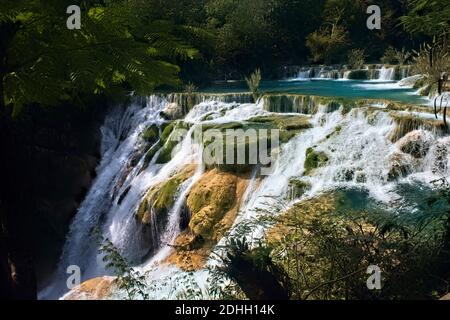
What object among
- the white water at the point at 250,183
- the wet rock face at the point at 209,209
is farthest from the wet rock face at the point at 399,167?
the wet rock face at the point at 209,209

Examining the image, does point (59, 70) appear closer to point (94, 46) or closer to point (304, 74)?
point (94, 46)

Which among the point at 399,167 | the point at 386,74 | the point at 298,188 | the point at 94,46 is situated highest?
the point at 386,74

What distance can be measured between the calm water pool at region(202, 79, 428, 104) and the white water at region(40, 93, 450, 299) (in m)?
3.34

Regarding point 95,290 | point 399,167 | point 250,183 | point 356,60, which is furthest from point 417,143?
point 356,60

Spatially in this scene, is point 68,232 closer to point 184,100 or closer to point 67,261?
point 67,261

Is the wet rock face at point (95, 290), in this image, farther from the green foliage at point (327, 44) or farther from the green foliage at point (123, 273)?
the green foliage at point (327, 44)

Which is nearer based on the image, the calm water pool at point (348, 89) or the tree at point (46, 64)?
the tree at point (46, 64)

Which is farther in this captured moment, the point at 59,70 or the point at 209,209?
the point at 209,209

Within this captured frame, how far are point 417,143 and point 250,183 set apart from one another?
3709 mm

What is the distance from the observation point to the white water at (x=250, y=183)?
925 cm

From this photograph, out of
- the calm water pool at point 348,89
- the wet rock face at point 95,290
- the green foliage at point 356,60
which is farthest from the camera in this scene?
the green foliage at point 356,60

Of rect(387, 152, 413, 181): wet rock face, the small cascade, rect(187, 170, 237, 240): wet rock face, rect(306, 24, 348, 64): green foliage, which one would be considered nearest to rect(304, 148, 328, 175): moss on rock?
rect(387, 152, 413, 181): wet rock face

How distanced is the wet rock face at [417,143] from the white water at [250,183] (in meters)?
0.11

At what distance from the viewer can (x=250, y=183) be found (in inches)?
389
